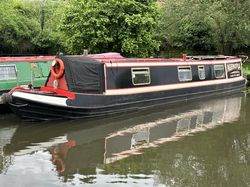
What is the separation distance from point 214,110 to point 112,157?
6.28 m

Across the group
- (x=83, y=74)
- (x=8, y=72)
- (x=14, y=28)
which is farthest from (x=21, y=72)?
(x=14, y=28)

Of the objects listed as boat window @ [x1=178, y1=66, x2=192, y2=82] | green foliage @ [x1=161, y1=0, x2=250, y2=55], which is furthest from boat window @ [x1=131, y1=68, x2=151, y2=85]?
green foliage @ [x1=161, y1=0, x2=250, y2=55]

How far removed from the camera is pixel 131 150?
925cm

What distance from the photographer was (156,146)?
9.55 meters

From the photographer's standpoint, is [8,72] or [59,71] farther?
[8,72]

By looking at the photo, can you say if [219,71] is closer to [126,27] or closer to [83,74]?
[126,27]

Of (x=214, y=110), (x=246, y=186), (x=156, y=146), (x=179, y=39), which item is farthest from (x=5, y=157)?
(x=179, y=39)

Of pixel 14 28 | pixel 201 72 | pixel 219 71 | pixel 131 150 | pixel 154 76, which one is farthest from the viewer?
pixel 14 28

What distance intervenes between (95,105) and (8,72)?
118 inches

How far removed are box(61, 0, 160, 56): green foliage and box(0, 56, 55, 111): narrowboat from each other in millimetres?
5518

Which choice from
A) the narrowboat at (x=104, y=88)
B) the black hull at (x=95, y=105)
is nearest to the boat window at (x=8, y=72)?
the narrowboat at (x=104, y=88)

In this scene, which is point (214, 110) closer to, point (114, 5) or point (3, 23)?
point (114, 5)

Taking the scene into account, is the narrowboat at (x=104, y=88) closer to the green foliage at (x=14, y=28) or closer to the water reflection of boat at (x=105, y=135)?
the water reflection of boat at (x=105, y=135)

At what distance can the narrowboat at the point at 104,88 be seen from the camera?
11.5 metres
